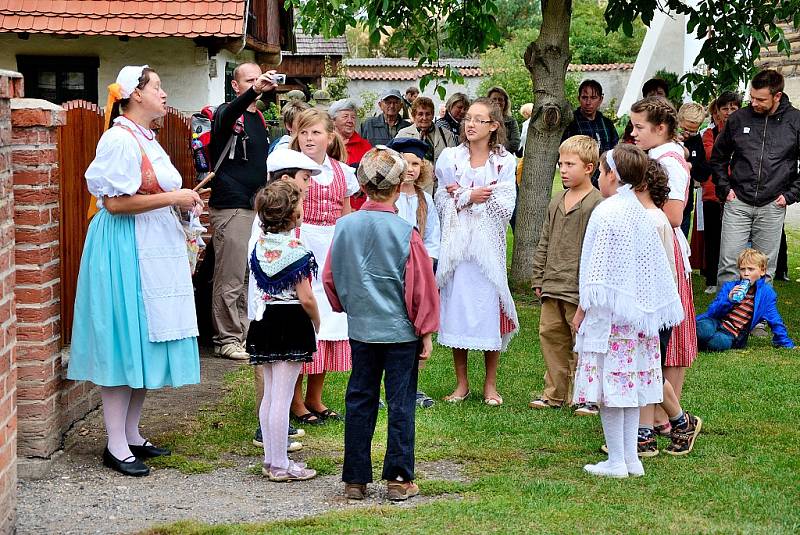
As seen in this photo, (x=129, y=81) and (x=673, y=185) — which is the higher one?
(x=129, y=81)

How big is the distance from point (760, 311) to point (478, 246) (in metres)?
3.29

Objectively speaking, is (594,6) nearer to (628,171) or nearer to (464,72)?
(464,72)

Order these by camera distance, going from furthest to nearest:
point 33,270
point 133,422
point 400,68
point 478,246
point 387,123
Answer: point 400,68 < point 387,123 < point 478,246 < point 133,422 < point 33,270

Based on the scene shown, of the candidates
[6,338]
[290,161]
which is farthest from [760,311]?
[6,338]

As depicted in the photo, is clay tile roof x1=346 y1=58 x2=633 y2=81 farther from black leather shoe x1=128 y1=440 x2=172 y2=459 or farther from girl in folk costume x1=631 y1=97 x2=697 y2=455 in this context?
black leather shoe x1=128 y1=440 x2=172 y2=459

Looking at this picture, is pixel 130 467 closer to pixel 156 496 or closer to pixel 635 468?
pixel 156 496

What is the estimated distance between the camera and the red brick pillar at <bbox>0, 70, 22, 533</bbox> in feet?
14.8

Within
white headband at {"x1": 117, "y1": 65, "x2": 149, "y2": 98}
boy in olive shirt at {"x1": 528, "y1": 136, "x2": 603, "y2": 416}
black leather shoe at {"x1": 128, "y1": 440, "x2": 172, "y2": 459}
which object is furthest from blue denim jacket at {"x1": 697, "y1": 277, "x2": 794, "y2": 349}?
white headband at {"x1": 117, "y1": 65, "x2": 149, "y2": 98}

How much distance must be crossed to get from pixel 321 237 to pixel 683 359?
2.27 metres

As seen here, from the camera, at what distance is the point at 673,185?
6301 mm

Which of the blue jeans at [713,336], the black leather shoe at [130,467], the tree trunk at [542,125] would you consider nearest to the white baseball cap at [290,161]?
the black leather shoe at [130,467]

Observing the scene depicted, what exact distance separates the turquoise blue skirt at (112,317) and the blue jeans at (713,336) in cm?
534

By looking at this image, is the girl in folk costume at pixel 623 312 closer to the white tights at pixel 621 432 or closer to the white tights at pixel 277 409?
the white tights at pixel 621 432

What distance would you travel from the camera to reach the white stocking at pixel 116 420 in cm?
573
